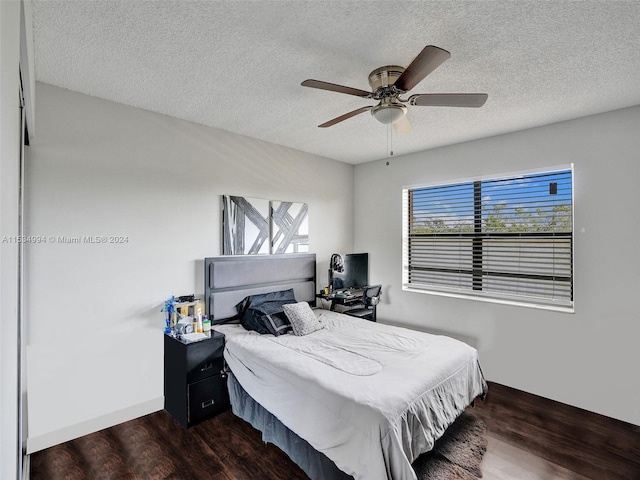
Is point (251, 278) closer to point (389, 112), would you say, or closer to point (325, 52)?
point (389, 112)

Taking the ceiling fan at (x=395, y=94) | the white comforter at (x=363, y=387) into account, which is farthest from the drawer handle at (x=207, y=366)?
the ceiling fan at (x=395, y=94)

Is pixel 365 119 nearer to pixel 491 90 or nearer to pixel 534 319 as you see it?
pixel 491 90

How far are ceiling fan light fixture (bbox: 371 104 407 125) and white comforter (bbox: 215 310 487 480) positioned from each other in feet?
5.59

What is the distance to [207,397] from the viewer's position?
273 cm

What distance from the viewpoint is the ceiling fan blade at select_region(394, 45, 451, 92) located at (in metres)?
1.51

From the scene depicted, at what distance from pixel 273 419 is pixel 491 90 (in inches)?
114

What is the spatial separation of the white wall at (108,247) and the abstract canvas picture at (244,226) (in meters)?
0.10

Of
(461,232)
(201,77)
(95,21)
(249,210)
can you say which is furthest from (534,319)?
(95,21)

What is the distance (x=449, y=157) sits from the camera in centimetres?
387

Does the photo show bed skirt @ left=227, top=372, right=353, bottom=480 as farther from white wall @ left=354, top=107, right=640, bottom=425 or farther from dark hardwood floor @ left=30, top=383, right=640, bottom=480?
white wall @ left=354, top=107, right=640, bottom=425

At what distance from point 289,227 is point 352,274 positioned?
108 cm

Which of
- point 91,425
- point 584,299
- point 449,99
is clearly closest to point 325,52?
point 449,99

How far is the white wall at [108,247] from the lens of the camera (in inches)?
93.6

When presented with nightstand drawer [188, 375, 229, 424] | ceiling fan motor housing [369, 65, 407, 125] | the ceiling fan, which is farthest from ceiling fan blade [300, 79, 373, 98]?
nightstand drawer [188, 375, 229, 424]
